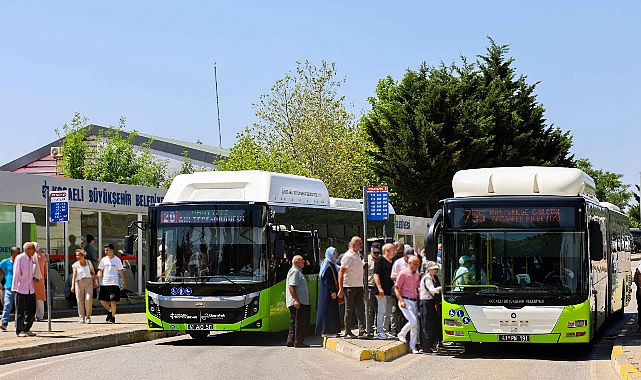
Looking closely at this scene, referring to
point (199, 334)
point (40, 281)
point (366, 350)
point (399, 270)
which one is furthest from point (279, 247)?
point (40, 281)

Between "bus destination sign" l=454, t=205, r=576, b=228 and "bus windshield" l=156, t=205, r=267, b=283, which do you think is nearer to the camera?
"bus destination sign" l=454, t=205, r=576, b=228

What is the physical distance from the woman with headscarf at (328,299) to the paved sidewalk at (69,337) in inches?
157

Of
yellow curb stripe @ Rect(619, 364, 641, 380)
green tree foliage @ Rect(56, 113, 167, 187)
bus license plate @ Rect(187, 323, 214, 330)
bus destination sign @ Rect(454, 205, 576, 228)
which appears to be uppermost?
green tree foliage @ Rect(56, 113, 167, 187)

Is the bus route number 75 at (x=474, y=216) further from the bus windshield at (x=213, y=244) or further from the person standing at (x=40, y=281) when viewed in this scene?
the person standing at (x=40, y=281)

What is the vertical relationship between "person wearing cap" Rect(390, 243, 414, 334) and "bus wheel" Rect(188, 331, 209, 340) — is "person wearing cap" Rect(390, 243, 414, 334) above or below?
above

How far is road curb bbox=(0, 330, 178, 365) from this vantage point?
58.3ft

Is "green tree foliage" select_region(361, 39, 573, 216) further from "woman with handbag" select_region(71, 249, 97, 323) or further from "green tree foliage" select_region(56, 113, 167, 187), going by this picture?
"woman with handbag" select_region(71, 249, 97, 323)

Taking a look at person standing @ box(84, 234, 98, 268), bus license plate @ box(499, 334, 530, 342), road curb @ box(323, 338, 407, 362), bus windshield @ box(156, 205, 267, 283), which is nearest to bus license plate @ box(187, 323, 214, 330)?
bus windshield @ box(156, 205, 267, 283)

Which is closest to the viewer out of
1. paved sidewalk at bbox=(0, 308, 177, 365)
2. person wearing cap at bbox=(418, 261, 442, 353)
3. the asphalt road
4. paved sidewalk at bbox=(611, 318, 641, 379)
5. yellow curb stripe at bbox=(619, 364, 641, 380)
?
yellow curb stripe at bbox=(619, 364, 641, 380)

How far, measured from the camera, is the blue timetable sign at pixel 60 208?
70.0ft

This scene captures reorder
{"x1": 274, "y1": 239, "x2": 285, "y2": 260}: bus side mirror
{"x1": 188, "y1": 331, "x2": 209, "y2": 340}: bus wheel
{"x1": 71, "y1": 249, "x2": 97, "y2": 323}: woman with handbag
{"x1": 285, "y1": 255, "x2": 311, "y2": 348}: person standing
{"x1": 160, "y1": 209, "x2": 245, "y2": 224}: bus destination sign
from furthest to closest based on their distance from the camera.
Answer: {"x1": 71, "y1": 249, "x2": 97, "y2": 323}: woman with handbag < {"x1": 188, "y1": 331, "x2": 209, "y2": 340}: bus wheel < {"x1": 160, "y1": 209, "x2": 245, "y2": 224}: bus destination sign < {"x1": 274, "y1": 239, "x2": 285, "y2": 260}: bus side mirror < {"x1": 285, "y1": 255, "x2": 311, "y2": 348}: person standing

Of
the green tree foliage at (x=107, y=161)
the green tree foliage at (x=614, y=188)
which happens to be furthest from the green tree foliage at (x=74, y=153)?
the green tree foliage at (x=614, y=188)

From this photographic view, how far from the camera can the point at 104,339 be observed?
20844 mm

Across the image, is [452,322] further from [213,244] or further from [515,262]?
[213,244]
